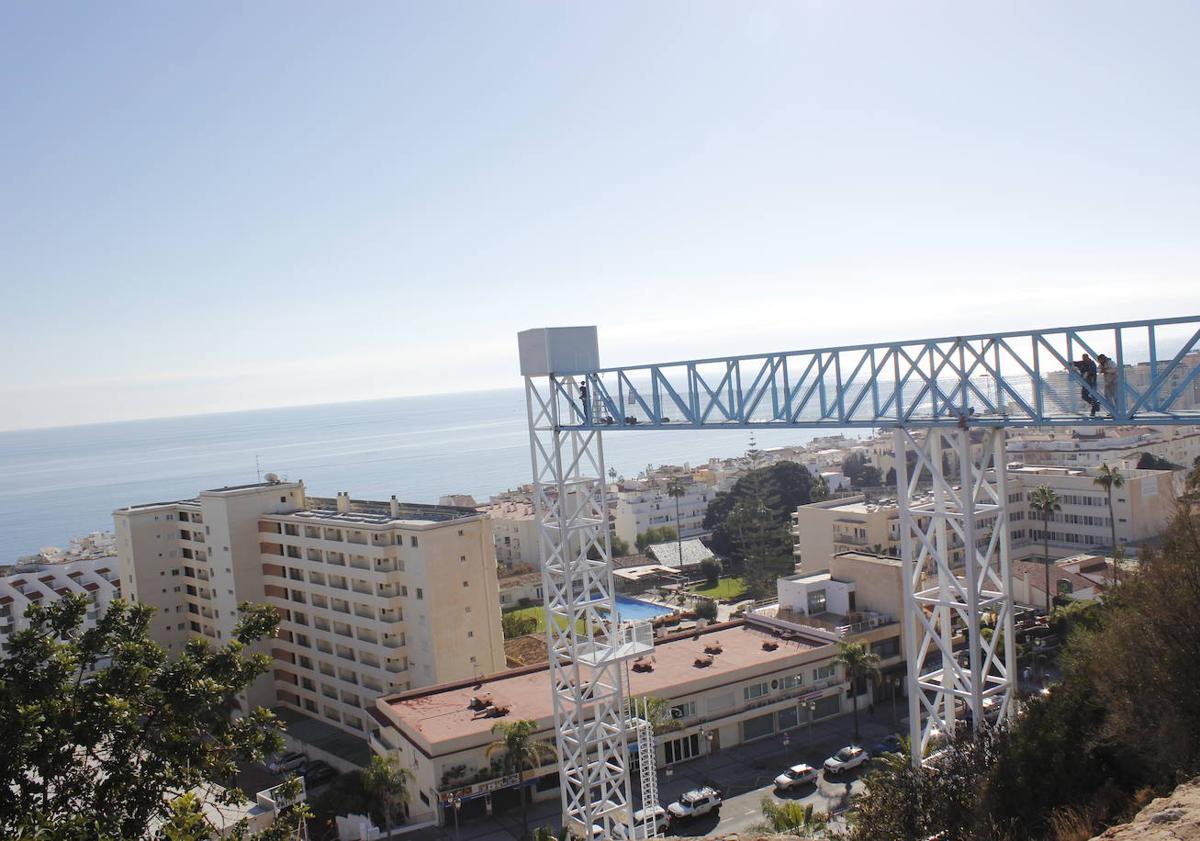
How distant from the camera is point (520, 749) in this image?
1914 centimetres

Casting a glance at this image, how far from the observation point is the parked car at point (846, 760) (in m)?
21.1

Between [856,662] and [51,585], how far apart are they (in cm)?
3900

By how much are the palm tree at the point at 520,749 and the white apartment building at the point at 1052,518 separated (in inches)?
844

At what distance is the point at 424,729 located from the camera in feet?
69.4

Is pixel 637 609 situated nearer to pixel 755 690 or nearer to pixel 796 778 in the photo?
pixel 755 690

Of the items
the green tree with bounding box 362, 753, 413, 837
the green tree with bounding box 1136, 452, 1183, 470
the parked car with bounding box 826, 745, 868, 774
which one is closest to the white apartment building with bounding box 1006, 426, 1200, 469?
the green tree with bounding box 1136, 452, 1183, 470

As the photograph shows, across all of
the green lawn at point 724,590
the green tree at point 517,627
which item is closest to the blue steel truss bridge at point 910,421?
the green tree at point 517,627

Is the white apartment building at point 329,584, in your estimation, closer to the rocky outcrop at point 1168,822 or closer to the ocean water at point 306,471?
the rocky outcrop at point 1168,822

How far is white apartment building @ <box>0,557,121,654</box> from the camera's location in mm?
40812

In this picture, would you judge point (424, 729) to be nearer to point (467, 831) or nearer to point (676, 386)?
point (467, 831)

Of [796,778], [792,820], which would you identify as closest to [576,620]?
[792,820]

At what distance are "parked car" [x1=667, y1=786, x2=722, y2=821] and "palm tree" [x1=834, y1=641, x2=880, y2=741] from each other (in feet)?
19.1

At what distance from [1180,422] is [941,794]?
4675 mm

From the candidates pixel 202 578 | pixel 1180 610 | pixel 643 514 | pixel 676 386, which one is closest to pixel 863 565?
pixel 676 386
